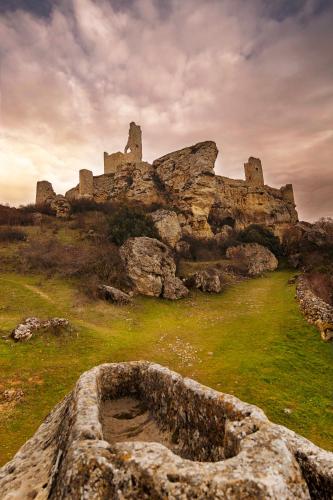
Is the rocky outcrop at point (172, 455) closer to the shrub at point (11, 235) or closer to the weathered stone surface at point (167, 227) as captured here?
the shrub at point (11, 235)

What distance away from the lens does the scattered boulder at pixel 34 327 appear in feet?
43.3

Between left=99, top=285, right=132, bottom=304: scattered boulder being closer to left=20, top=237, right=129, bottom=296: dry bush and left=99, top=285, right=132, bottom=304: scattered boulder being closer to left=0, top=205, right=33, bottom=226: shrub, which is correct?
left=20, top=237, right=129, bottom=296: dry bush

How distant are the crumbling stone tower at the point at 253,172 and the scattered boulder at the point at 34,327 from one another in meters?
51.4

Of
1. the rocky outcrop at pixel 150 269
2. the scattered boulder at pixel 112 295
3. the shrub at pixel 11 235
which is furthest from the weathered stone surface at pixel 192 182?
the scattered boulder at pixel 112 295

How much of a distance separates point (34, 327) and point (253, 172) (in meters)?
53.9

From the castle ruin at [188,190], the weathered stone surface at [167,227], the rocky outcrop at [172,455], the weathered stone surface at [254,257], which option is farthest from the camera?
the castle ruin at [188,190]

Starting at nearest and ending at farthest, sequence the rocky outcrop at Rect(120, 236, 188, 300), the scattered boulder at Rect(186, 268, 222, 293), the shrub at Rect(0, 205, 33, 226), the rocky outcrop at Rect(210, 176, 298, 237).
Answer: the rocky outcrop at Rect(120, 236, 188, 300), the scattered boulder at Rect(186, 268, 222, 293), the shrub at Rect(0, 205, 33, 226), the rocky outcrop at Rect(210, 176, 298, 237)

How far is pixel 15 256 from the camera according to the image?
80.8ft

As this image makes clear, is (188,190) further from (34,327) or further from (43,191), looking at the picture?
(34,327)

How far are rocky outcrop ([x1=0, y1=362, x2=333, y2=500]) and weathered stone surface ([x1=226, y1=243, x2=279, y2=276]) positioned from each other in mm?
28408

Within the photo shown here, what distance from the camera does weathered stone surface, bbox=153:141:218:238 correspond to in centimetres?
4456

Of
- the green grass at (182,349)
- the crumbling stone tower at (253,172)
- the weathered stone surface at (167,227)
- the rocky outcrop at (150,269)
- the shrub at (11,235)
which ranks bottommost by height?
the green grass at (182,349)

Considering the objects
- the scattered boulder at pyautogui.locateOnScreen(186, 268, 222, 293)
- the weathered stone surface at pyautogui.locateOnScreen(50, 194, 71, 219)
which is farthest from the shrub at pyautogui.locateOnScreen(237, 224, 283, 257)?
the weathered stone surface at pyautogui.locateOnScreen(50, 194, 71, 219)

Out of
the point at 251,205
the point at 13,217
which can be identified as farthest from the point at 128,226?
the point at 251,205
